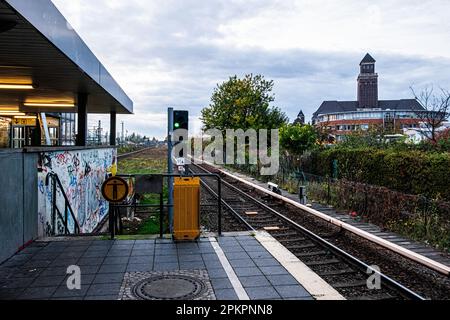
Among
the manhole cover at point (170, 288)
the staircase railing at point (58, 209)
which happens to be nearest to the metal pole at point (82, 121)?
the staircase railing at point (58, 209)

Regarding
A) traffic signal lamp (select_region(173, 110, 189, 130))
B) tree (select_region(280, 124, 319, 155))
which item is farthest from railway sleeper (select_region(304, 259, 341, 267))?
tree (select_region(280, 124, 319, 155))

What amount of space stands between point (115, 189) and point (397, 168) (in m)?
13.4

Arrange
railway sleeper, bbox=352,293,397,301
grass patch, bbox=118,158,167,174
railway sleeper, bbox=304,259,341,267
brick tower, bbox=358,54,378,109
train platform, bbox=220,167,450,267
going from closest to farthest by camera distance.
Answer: railway sleeper, bbox=352,293,397,301
railway sleeper, bbox=304,259,341,267
train platform, bbox=220,167,450,267
grass patch, bbox=118,158,167,174
brick tower, bbox=358,54,378,109

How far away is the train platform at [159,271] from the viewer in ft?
17.1

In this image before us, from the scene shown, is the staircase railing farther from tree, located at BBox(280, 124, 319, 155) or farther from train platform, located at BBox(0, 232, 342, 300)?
tree, located at BBox(280, 124, 319, 155)

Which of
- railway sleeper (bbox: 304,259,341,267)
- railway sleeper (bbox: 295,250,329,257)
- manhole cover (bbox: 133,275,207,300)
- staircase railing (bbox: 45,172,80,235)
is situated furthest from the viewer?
staircase railing (bbox: 45,172,80,235)

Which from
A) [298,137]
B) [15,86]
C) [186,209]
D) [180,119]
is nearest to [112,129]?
[15,86]

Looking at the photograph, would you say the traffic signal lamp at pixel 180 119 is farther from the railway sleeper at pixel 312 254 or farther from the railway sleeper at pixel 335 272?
the railway sleeper at pixel 335 272

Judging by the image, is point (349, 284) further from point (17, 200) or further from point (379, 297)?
point (17, 200)

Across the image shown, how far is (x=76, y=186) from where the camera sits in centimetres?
1134

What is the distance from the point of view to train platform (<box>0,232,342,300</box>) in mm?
5207

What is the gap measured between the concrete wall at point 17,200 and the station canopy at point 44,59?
204 cm

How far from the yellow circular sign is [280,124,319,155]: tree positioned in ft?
60.9

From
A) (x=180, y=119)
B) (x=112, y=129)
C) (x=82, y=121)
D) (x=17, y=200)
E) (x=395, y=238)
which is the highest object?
(x=112, y=129)
